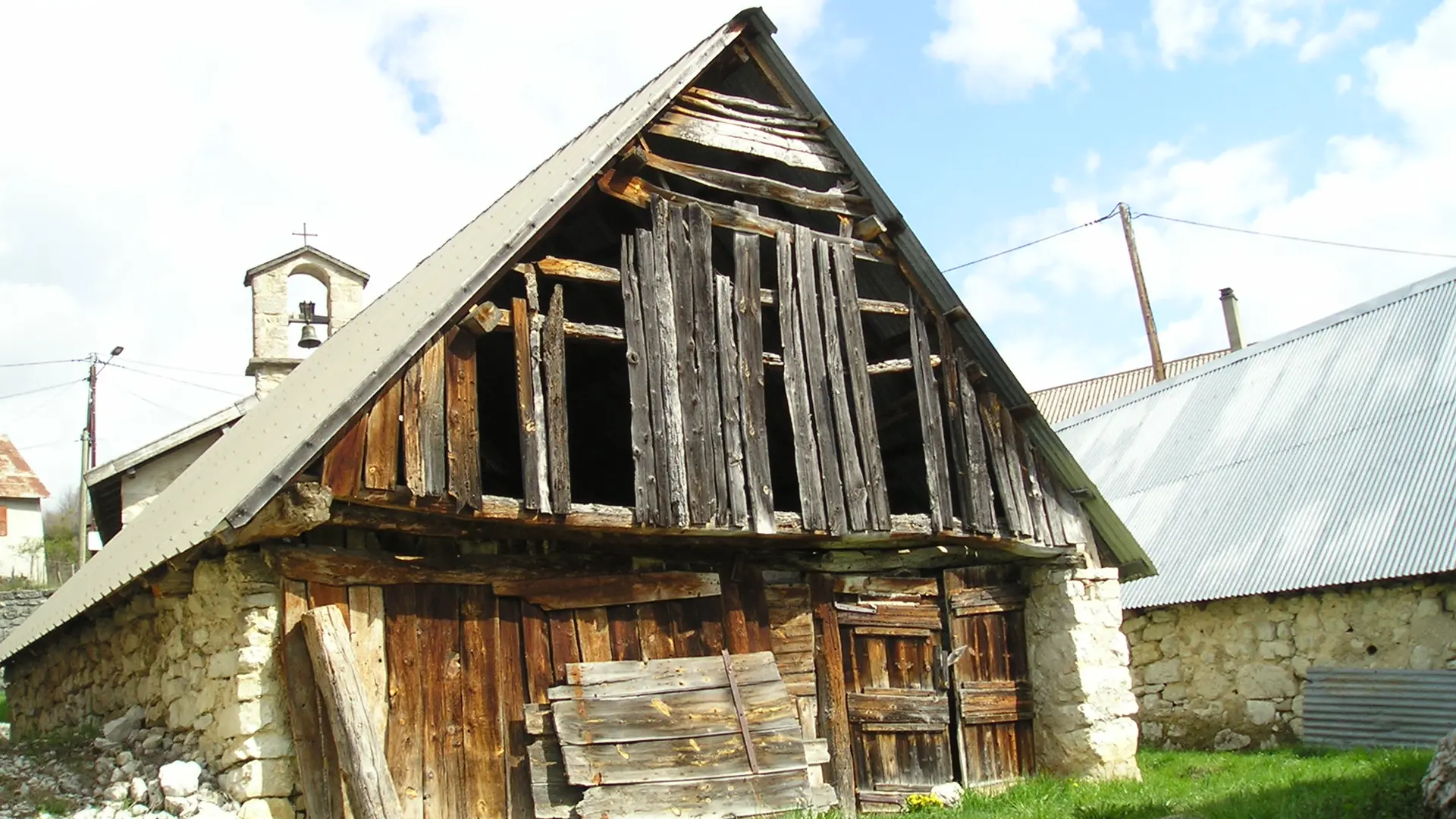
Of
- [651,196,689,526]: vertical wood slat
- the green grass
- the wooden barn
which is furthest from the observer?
[651,196,689,526]: vertical wood slat

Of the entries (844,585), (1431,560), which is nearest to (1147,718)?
(1431,560)

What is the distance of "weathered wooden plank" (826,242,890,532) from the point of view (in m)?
9.97

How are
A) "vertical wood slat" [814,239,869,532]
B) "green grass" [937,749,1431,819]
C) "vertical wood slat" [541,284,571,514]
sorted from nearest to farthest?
"green grass" [937,749,1431,819] < "vertical wood slat" [541,284,571,514] < "vertical wood slat" [814,239,869,532]

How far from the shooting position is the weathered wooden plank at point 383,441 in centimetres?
753

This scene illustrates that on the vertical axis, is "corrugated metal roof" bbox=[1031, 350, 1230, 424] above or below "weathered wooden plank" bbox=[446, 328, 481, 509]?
above

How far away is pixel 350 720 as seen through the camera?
7273 millimetres

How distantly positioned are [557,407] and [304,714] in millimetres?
2539

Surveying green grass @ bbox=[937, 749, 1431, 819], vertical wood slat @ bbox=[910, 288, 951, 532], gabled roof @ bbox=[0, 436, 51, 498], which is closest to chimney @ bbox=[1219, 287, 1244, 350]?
green grass @ bbox=[937, 749, 1431, 819]

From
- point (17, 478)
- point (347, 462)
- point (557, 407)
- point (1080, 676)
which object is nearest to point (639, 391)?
point (557, 407)

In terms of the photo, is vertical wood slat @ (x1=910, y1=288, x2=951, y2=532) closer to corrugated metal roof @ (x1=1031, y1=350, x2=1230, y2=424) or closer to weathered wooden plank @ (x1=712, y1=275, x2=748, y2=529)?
weathered wooden plank @ (x1=712, y1=275, x2=748, y2=529)

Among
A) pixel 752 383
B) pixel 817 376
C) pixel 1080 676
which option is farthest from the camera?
pixel 1080 676

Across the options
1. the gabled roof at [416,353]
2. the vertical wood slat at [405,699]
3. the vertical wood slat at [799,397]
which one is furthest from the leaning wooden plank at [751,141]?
the vertical wood slat at [405,699]

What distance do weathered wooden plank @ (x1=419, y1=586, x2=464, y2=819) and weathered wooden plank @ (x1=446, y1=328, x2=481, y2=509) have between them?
902 mm

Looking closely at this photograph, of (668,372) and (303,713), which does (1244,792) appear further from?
(303,713)
